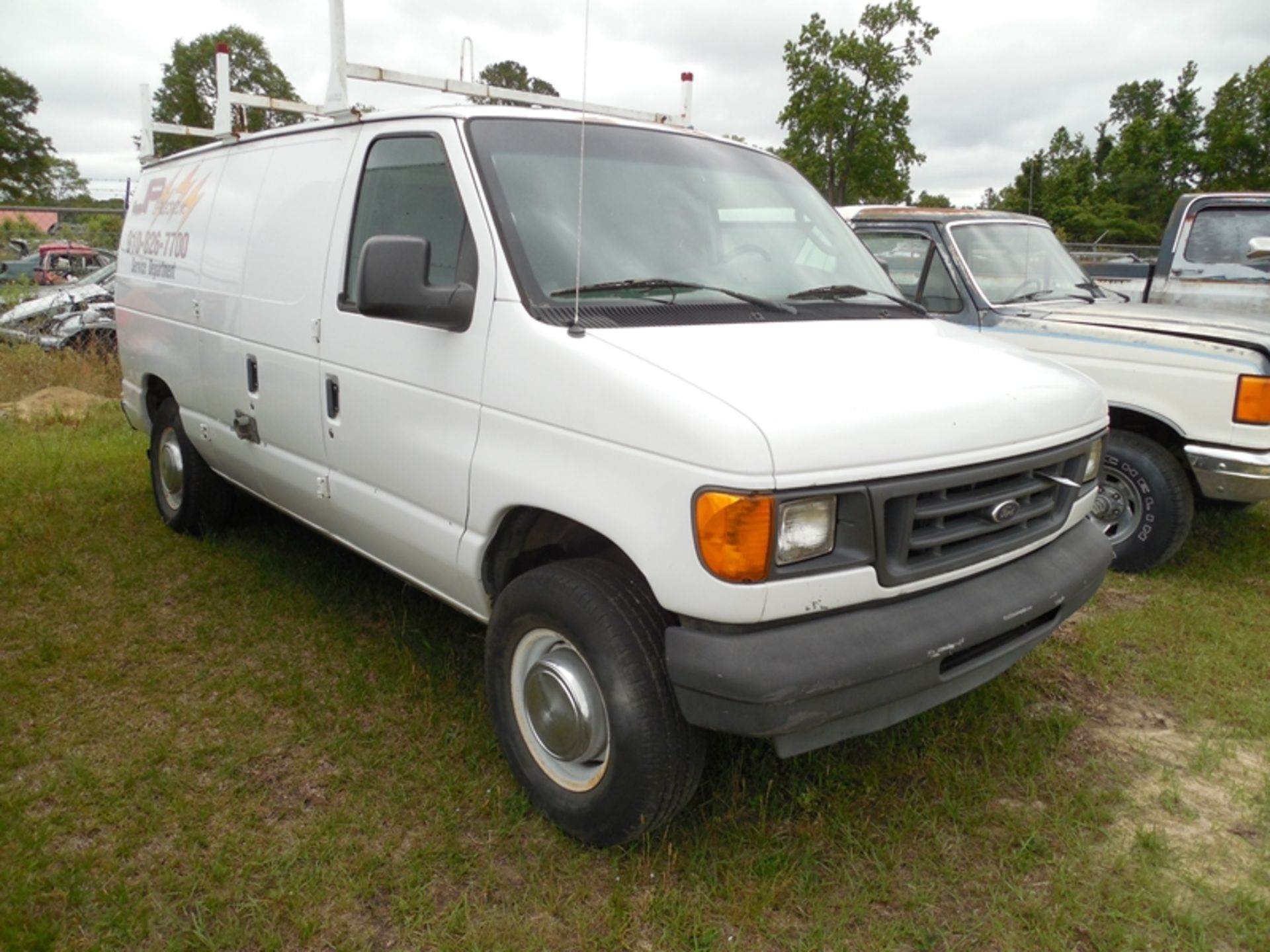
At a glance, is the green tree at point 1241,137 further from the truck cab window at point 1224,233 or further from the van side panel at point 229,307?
the van side panel at point 229,307

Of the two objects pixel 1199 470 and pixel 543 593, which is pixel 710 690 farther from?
pixel 1199 470

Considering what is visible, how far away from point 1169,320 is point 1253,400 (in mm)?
725

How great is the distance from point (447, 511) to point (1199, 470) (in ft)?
12.6

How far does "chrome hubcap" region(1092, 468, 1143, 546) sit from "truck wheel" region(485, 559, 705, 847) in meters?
3.54

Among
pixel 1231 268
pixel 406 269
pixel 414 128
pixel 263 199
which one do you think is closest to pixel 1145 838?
pixel 406 269

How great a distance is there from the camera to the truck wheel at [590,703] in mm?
2555

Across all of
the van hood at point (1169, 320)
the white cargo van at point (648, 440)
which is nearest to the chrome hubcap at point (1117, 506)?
the van hood at point (1169, 320)

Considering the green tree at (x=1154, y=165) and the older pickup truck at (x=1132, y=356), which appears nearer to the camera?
the older pickup truck at (x=1132, y=356)

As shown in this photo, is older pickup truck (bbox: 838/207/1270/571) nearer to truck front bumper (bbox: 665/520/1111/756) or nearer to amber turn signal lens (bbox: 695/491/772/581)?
truck front bumper (bbox: 665/520/1111/756)

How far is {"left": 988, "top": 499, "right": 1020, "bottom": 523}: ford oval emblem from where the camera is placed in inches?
108

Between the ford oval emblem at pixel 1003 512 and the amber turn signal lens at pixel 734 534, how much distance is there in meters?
0.84

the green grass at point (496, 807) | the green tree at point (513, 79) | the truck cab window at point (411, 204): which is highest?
the green tree at point (513, 79)

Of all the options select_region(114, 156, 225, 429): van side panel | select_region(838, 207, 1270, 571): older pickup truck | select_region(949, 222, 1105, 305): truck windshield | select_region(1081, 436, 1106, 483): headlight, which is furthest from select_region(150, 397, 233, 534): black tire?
select_region(949, 222, 1105, 305): truck windshield

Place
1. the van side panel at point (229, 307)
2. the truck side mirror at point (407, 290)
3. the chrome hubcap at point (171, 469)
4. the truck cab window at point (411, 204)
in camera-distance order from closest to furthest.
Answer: the truck side mirror at point (407, 290)
the truck cab window at point (411, 204)
the van side panel at point (229, 307)
the chrome hubcap at point (171, 469)
